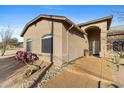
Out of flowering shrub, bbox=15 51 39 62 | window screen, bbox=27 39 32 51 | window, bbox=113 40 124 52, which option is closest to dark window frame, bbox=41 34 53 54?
flowering shrub, bbox=15 51 39 62

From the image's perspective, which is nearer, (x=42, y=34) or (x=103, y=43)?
(x=42, y=34)

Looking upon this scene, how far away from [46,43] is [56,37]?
136cm

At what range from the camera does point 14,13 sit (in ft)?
36.9

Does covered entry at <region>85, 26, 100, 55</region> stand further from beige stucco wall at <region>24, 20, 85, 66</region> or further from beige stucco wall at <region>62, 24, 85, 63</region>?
beige stucco wall at <region>62, 24, 85, 63</region>

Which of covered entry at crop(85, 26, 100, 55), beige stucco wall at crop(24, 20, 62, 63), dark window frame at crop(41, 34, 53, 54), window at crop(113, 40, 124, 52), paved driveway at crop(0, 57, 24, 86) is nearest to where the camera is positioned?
paved driveway at crop(0, 57, 24, 86)

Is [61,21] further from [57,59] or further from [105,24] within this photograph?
[105,24]

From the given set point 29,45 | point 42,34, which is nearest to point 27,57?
point 42,34

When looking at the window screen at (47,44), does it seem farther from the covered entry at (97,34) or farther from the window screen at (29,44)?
the covered entry at (97,34)

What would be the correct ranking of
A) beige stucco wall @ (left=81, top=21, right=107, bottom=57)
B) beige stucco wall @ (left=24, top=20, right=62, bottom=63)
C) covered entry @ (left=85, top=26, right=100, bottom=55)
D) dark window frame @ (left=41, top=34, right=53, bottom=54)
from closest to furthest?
1. beige stucco wall @ (left=24, top=20, right=62, bottom=63)
2. dark window frame @ (left=41, top=34, right=53, bottom=54)
3. beige stucco wall @ (left=81, top=21, right=107, bottom=57)
4. covered entry @ (left=85, top=26, right=100, bottom=55)

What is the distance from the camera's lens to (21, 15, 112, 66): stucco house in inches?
453

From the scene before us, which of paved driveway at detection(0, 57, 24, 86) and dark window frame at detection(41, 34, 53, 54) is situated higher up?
dark window frame at detection(41, 34, 53, 54)

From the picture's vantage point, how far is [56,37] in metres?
11.7

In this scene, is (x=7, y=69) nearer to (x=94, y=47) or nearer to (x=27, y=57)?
(x=27, y=57)

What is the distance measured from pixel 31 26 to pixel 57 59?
18.2 ft
